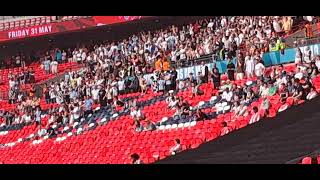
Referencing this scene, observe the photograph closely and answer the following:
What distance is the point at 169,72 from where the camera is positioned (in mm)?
7242

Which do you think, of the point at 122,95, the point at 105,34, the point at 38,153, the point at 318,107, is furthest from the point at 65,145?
the point at 318,107

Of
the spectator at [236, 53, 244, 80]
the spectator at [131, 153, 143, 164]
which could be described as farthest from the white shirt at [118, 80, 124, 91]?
the spectator at [236, 53, 244, 80]

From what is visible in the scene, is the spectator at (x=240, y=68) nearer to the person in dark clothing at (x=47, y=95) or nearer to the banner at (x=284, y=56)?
the banner at (x=284, y=56)

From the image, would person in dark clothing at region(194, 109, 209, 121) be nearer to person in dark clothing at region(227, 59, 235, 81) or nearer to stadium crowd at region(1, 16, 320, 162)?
stadium crowd at region(1, 16, 320, 162)

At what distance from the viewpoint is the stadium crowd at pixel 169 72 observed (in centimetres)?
680

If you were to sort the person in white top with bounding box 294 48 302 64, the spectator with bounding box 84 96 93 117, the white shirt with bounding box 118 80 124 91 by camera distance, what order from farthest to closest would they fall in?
the spectator with bounding box 84 96 93 117 → the white shirt with bounding box 118 80 124 91 → the person in white top with bounding box 294 48 302 64

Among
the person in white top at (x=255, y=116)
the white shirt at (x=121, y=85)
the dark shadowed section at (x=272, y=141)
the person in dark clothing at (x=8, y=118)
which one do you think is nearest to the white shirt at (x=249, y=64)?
the person in white top at (x=255, y=116)

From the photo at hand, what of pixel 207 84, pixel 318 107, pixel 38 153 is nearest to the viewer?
pixel 318 107

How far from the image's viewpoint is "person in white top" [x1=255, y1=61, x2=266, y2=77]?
685 centimetres

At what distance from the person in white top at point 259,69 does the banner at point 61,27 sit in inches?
54.7

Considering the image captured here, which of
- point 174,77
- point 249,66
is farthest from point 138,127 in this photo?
point 249,66

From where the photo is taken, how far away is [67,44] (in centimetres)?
774
